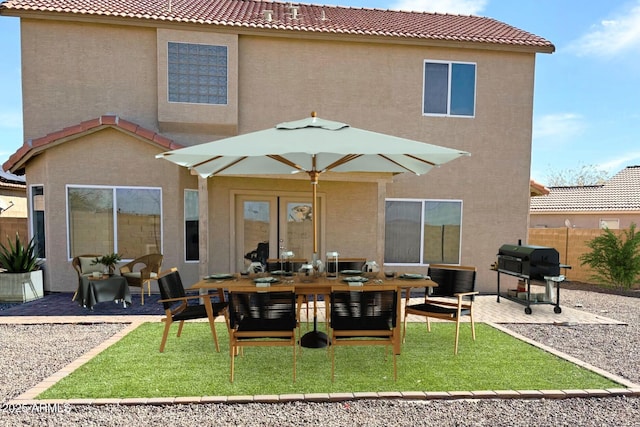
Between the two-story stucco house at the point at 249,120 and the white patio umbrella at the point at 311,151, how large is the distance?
2292 millimetres

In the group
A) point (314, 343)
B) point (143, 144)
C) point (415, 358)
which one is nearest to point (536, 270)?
point (415, 358)

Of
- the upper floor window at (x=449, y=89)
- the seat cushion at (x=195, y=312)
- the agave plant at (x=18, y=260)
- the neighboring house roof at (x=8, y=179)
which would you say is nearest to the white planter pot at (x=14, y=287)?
the agave plant at (x=18, y=260)

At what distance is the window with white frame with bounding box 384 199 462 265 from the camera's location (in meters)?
9.55

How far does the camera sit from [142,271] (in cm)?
761

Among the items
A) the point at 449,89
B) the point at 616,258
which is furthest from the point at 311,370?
the point at 616,258

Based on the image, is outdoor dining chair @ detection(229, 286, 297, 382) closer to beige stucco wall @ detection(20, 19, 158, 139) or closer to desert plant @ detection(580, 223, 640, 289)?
beige stucco wall @ detection(20, 19, 158, 139)

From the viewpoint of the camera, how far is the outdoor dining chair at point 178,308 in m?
4.70

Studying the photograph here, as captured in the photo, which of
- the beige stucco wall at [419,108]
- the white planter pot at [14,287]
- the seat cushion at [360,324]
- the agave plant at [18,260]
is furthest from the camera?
the beige stucco wall at [419,108]

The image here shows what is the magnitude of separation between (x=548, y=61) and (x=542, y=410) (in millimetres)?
9409

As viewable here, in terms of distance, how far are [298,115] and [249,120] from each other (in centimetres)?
127

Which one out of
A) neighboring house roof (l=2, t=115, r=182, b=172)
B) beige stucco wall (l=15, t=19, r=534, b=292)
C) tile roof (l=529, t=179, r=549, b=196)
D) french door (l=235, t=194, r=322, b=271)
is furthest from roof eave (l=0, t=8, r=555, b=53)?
french door (l=235, t=194, r=322, b=271)

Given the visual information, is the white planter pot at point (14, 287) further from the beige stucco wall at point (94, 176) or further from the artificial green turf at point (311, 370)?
the artificial green turf at point (311, 370)

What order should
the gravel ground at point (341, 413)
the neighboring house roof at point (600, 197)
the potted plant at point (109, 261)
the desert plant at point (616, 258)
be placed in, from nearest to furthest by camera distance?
the gravel ground at point (341, 413), the potted plant at point (109, 261), the desert plant at point (616, 258), the neighboring house roof at point (600, 197)

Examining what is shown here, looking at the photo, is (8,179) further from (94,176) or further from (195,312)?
(195,312)
